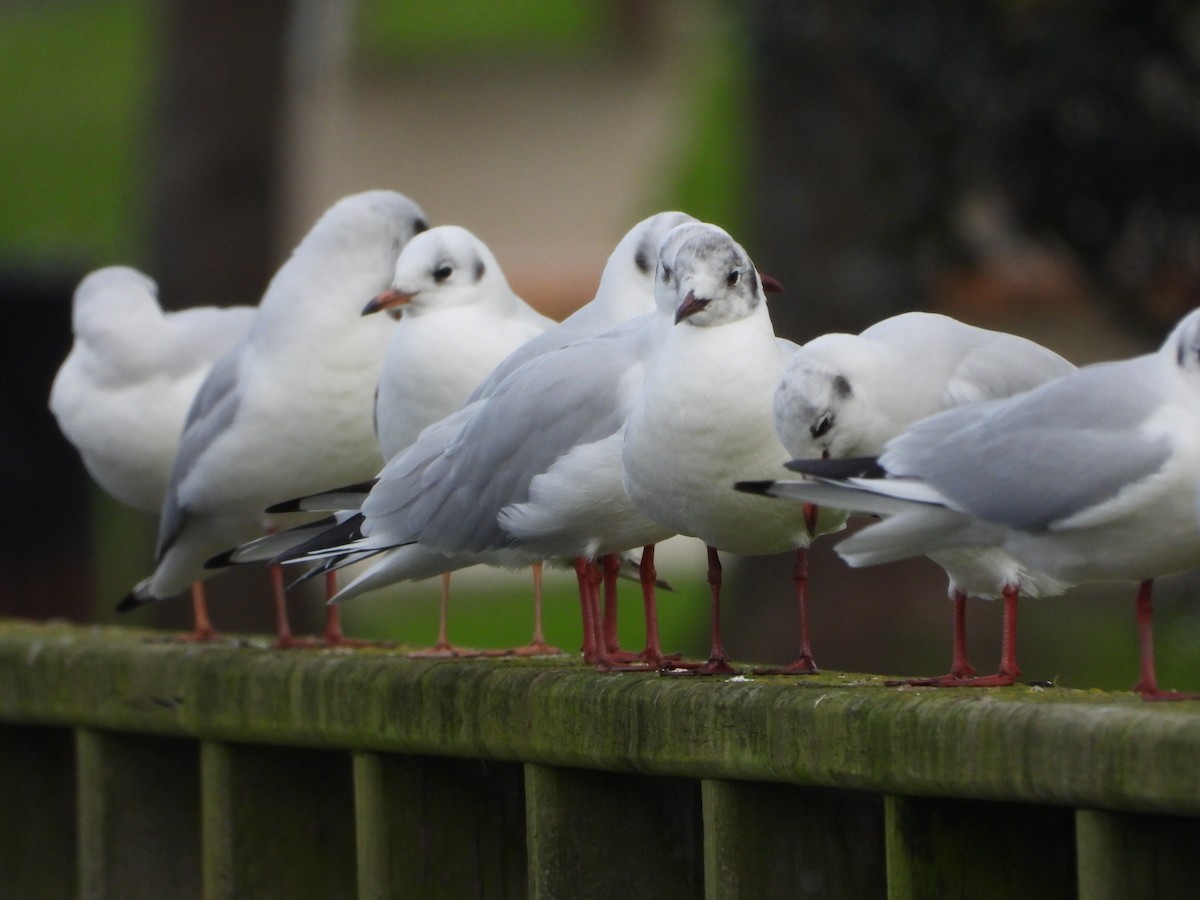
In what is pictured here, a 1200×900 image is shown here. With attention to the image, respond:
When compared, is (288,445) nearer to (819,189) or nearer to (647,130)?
(819,189)

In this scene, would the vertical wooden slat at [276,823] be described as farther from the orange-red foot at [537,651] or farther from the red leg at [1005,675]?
the red leg at [1005,675]

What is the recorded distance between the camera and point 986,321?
512 inches

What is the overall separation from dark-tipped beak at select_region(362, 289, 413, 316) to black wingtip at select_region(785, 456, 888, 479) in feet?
5.26

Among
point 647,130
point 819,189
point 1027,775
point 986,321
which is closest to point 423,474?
point 1027,775

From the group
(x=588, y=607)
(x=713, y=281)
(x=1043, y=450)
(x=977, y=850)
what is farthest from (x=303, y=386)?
(x=977, y=850)

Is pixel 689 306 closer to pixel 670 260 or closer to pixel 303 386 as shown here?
pixel 670 260

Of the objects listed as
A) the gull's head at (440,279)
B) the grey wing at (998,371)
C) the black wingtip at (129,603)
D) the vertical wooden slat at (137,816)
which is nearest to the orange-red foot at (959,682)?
the grey wing at (998,371)

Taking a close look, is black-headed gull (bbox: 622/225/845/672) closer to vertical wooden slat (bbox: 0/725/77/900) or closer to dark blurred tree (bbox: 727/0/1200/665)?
vertical wooden slat (bbox: 0/725/77/900)

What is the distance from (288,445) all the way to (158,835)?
911 mm

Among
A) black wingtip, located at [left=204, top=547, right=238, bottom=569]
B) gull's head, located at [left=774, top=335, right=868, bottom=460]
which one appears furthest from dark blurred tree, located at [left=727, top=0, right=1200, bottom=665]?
gull's head, located at [left=774, top=335, right=868, bottom=460]

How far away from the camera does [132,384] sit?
5879mm

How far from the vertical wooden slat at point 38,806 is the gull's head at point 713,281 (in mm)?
2384

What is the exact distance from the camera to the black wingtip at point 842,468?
3.41 meters

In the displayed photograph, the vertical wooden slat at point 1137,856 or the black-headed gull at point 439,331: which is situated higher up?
the black-headed gull at point 439,331
